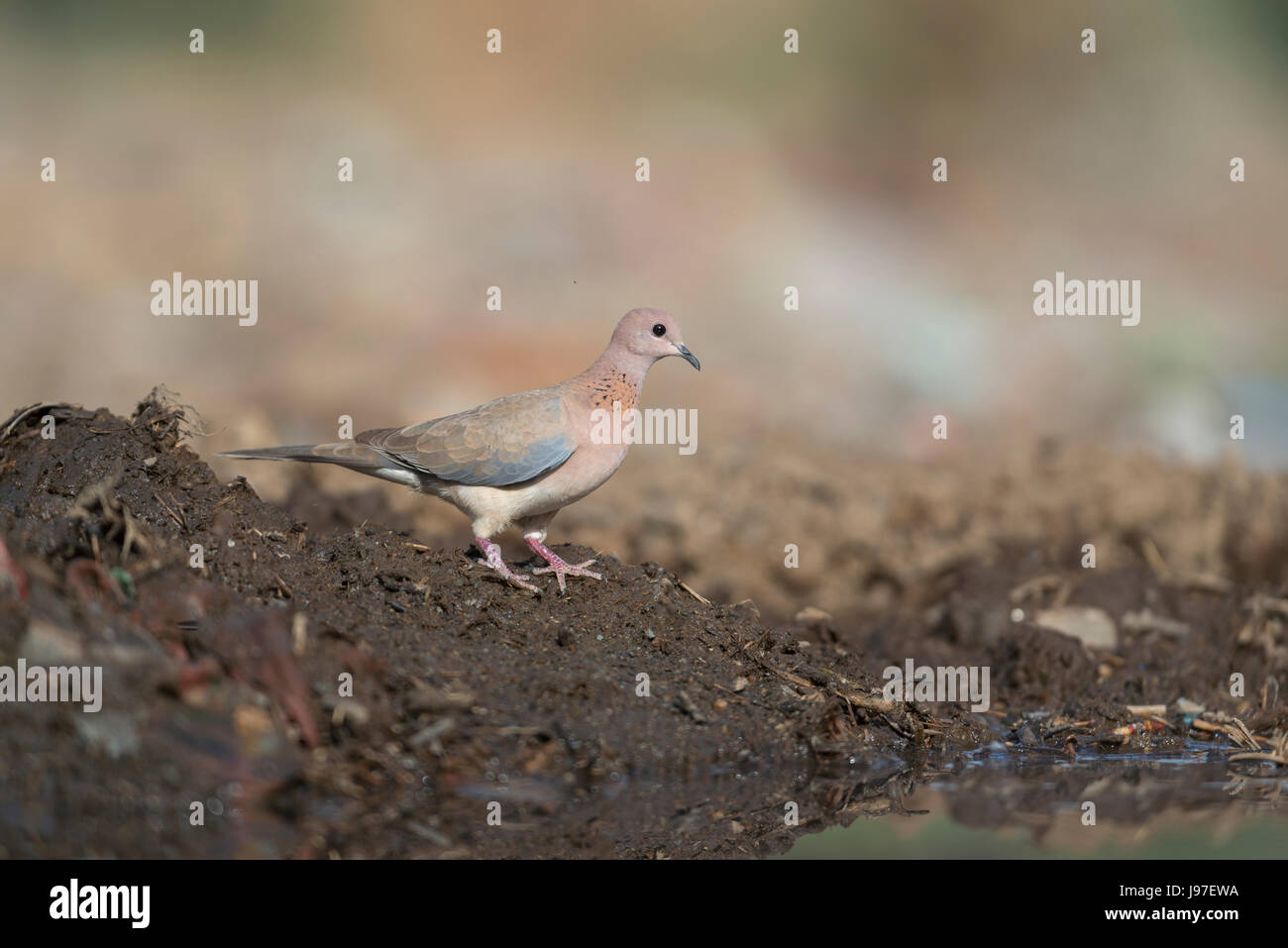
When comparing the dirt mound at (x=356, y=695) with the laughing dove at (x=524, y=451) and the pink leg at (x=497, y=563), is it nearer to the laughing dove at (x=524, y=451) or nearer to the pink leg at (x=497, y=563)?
the pink leg at (x=497, y=563)

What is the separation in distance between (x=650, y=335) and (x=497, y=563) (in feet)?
4.61

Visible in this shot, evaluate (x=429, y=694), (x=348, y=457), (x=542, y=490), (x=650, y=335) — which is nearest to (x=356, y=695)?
(x=429, y=694)

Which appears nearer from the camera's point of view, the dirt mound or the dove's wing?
the dirt mound

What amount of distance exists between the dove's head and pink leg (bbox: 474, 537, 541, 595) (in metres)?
1.21

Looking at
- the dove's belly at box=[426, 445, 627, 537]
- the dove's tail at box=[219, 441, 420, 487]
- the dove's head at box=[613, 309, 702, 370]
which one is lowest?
the dove's belly at box=[426, 445, 627, 537]

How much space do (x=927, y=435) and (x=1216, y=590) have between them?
3.69 m

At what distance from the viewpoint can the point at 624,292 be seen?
42.5ft

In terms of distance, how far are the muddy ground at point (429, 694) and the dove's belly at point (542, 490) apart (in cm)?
30

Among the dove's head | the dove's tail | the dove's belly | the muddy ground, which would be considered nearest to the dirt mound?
the muddy ground

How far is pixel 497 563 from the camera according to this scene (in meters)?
5.81

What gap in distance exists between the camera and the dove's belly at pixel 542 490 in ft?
19.9

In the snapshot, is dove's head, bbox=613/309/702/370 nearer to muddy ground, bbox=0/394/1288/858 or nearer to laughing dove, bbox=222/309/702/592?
laughing dove, bbox=222/309/702/592

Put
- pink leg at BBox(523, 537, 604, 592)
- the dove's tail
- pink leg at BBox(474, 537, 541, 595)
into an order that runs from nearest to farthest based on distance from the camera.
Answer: pink leg at BBox(474, 537, 541, 595), pink leg at BBox(523, 537, 604, 592), the dove's tail

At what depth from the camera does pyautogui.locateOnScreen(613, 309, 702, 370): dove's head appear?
251 inches
